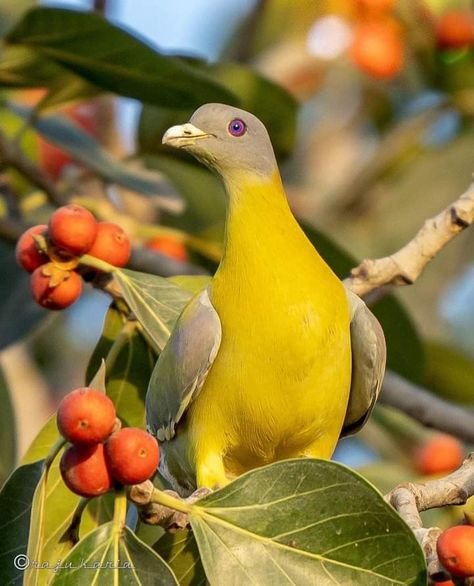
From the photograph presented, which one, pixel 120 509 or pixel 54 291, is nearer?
pixel 120 509

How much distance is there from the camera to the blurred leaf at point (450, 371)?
459 cm

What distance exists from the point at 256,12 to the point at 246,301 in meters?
2.87

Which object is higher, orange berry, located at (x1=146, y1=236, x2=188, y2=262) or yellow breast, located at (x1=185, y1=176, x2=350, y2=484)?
yellow breast, located at (x1=185, y1=176, x2=350, y2=484)

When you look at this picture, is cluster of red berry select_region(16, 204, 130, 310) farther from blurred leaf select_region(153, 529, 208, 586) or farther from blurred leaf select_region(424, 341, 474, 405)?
blurred leaf select_region(424, 341, 474, 405)

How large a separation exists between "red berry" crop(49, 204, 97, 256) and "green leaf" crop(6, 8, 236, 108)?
0.97 metres

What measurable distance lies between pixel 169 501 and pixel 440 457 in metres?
2.72

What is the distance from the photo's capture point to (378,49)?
18.4 feet

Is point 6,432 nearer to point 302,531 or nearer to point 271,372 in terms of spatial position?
point 271,372

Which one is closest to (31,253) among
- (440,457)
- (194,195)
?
(194,195)

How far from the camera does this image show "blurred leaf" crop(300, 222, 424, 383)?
3857 millimetres

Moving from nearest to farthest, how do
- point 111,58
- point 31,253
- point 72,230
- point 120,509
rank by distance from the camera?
1. point 120,509
2. point 72,230
3. point 31,253
4. point 111,58

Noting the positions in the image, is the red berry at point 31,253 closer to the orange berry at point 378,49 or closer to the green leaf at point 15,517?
the green leaf at point 15,517

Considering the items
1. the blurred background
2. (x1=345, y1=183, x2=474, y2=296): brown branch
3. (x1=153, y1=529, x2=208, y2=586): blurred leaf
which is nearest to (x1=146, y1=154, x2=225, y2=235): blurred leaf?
the blurred background

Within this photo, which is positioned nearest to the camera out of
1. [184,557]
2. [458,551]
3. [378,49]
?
[458,551]
